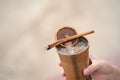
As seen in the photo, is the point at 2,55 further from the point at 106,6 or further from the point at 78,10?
the point at 106,6

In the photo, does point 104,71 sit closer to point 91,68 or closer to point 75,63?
point 91,68

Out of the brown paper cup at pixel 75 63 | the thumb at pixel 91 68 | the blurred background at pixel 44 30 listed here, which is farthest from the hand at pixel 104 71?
the blurred background at pixel 44 30

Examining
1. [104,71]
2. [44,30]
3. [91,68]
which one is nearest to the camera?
[91,68]

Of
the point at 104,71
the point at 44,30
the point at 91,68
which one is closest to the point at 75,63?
the point at 91,68

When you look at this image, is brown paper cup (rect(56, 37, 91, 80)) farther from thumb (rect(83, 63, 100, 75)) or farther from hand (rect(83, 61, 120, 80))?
hand (rect(83, 61, 120, 80))

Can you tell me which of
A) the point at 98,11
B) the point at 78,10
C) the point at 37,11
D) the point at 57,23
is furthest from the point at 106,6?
the point at 37,11

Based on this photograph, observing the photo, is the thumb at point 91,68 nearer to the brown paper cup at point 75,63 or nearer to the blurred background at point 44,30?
the brown paper cup at point 75,63
